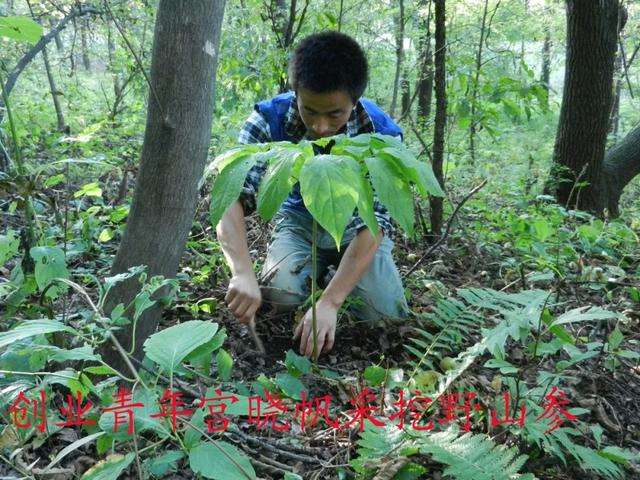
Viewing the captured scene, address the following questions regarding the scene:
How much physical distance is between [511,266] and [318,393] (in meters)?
1.66

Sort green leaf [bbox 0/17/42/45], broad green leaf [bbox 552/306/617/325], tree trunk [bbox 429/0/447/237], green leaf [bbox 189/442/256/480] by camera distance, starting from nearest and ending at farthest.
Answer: green leaf [bbox 189/442/256/480], broad green leaf [bbox 552/306/617/325], green leaf [bbox 0/17/42/45], tree trunk [bbox 429/0/447/237]

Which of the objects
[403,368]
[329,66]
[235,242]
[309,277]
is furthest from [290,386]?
[329,66]

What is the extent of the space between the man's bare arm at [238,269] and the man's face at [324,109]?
525mm

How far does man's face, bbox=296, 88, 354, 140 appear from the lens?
2314mm

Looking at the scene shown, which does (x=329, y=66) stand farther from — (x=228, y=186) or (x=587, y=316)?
(x=587, y=316)

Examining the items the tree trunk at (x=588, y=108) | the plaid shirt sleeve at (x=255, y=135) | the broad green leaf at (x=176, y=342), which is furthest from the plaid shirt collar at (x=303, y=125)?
the tree trunk at (x=588, y=108)

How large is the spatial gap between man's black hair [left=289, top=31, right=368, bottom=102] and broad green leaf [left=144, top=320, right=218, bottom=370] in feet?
4.29

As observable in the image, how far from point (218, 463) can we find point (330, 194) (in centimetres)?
62

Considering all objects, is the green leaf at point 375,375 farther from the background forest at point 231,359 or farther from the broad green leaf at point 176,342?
the broad green leaf at point 176,342

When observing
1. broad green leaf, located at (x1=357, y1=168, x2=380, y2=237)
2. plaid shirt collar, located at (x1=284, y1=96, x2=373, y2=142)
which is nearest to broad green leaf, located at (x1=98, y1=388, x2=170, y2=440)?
broad green leaf, located at (x1=357, y1=168, x2=380, y2=237)

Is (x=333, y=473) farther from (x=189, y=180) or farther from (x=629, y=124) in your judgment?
(x=629, y=124)

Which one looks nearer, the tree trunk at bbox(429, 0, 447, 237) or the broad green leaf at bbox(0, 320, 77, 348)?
the broad green leaf at bbox(0, 320, 77, 348)

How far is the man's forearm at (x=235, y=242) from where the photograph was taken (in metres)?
2.32

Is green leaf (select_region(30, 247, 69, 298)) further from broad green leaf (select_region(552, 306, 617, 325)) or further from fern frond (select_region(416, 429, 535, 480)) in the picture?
broad green leaf (select_region(552, 306, 617, 325))
